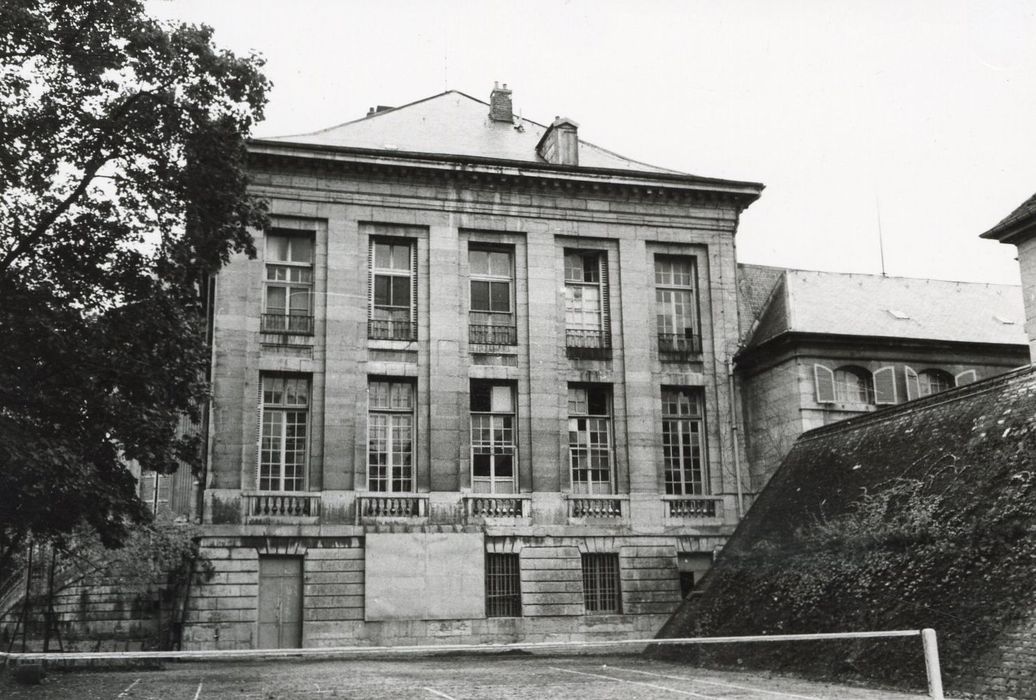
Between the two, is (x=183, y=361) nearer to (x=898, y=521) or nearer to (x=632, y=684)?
(x=632, y=684)

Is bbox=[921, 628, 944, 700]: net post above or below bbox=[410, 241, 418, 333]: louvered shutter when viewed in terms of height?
below

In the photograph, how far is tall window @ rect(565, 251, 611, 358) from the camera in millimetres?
29422

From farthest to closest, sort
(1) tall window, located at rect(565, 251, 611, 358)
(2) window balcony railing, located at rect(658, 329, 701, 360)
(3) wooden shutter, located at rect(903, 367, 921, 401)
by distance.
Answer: (2) window balcony railing, located at rect(658, 329, 701, 360), (1) tall window, located at rect(565, 251, 611, 358), (3) wooden shutter, located at rect(903, 367, 921, 401)

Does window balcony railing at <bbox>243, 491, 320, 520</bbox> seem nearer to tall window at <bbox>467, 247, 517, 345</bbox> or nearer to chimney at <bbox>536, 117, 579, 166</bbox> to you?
tall window at <bbox>467, 247, 517, 345</bbox>

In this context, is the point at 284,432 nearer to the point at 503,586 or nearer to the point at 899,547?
the point at 503,586

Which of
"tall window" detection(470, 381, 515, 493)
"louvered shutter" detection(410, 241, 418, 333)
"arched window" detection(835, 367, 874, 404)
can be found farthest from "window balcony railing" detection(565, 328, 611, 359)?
"arched window" detection(835, 367, 874, 404)

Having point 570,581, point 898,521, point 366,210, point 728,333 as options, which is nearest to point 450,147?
point 366,210

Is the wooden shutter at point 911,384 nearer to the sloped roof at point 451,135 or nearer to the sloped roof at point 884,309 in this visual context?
the sloped roof at point 884,309

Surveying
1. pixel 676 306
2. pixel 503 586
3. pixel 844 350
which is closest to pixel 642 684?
pixel 503 586

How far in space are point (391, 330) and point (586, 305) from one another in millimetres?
5704

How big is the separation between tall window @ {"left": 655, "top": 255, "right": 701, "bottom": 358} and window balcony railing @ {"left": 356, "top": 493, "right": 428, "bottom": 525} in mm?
8258

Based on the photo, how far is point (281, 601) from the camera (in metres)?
25.7

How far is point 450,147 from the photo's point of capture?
3045cm

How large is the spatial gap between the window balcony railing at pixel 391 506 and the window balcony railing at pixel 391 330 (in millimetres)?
4141
